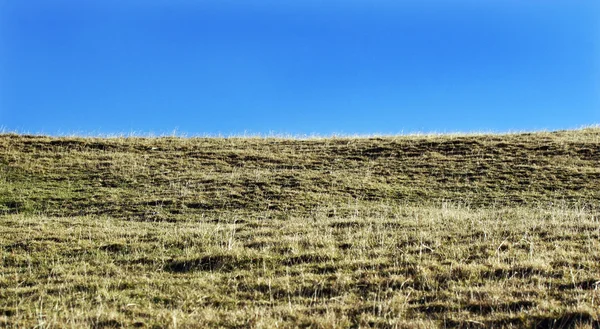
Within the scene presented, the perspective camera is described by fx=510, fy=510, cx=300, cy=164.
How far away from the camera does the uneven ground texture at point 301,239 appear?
7.36 metres

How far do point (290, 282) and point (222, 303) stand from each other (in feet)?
4.49

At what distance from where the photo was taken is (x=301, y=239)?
39.1 ft

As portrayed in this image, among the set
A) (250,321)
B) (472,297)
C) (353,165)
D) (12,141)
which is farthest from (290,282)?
(12,141)

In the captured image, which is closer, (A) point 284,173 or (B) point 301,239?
(B) point 301,239

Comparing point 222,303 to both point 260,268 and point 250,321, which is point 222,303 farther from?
point 260,268

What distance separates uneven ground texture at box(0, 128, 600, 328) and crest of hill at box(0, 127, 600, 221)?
15cm

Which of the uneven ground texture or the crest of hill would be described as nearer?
the uneven ground texture

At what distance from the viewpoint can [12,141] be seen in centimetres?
3042

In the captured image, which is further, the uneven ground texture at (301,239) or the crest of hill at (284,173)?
the crest of hill at (284,173)

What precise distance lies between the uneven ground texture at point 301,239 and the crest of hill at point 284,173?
15 centimetres

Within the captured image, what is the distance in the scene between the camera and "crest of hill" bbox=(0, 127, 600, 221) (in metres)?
19.6

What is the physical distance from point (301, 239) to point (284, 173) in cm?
1225

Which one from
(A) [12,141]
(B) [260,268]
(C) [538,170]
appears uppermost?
(A) [12,141]

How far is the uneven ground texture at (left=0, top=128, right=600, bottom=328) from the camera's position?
7.36m
